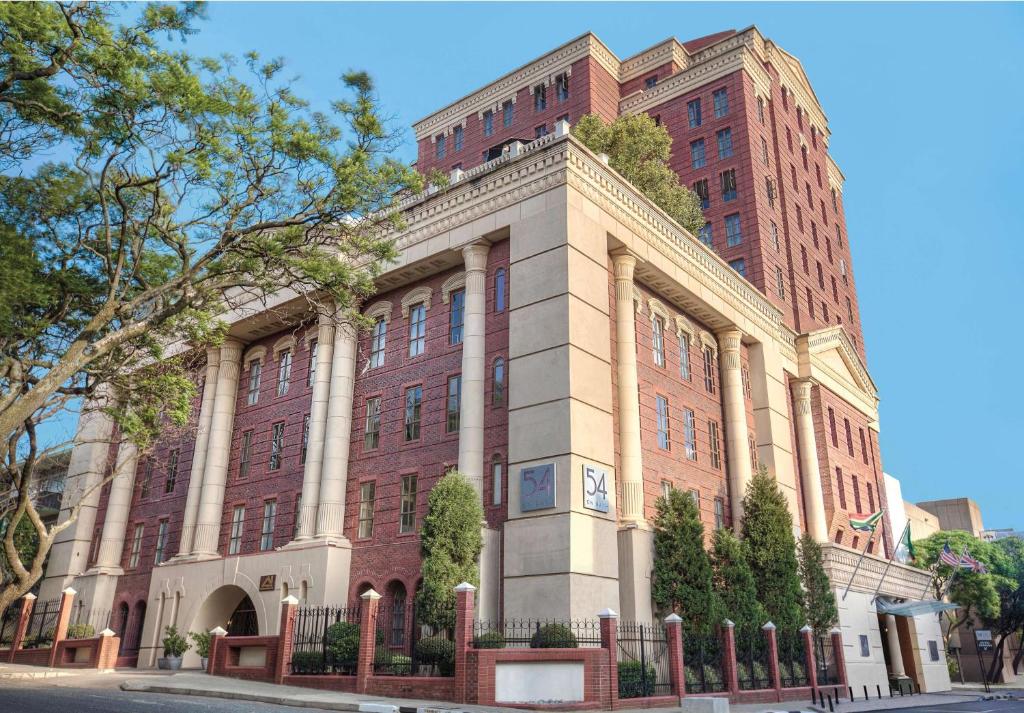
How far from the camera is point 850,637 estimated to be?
3378 centimetres

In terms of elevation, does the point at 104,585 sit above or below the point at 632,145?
below

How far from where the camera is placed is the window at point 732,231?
47188 millimetres

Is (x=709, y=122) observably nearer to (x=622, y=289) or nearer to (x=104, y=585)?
(x=622, y=289)

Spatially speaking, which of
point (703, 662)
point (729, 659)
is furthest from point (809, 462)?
point (703, 662)

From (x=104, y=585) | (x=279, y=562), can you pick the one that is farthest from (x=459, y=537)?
(x=104, y=585)

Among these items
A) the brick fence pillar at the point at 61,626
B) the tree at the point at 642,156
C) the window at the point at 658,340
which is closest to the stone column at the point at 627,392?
the window at the point at 658,340

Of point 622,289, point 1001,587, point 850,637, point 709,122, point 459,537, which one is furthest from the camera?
point 1001,587

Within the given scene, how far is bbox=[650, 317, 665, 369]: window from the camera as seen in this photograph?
31.6 meters

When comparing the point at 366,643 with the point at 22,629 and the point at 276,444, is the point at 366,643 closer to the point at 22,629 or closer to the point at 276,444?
the point at 276,444

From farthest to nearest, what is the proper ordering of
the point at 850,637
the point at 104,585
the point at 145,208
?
the point at 104,585
the point at 850,637
the point at 145,208

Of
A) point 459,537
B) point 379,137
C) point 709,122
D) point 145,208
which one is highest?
point 709,122

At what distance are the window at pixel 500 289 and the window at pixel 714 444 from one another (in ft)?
36.2

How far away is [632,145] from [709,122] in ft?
36.8

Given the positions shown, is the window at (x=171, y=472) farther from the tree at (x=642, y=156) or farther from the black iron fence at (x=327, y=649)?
the tree at (x=642, y=156)
